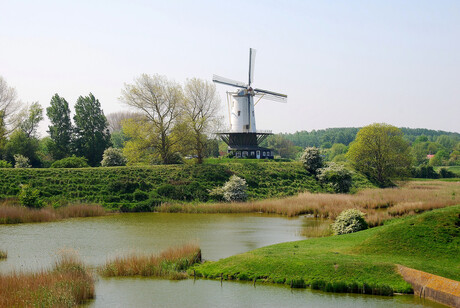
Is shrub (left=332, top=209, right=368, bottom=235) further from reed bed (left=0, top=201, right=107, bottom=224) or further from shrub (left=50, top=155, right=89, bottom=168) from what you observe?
shrub (left=50, top=155, right=89, bottom=168)

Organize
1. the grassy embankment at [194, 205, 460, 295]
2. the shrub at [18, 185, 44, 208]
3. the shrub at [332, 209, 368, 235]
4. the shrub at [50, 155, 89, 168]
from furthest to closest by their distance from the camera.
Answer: the shrub at [50, 155, 89, 168], the shrub at [18, 185, 44, 208], the shrub at [332, 209, 368, 235], the grassy embankment at [194, 205, 460, 295]

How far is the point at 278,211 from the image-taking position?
129 ft

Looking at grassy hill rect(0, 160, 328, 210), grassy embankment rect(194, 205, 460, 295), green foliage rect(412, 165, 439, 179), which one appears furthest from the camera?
green foliage rect(412, 165, 439, 179)

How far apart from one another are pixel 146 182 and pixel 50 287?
33.3 m

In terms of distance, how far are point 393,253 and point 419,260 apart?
3.87 feet

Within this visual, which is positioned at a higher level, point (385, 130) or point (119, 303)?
point (385, 130)

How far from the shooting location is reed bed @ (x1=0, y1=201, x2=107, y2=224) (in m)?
32.7

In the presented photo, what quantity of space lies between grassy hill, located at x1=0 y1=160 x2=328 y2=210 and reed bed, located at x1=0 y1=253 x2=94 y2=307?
2428 centimetres

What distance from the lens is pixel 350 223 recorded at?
87.9 feet

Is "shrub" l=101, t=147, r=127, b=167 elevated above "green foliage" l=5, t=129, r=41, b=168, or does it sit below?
below

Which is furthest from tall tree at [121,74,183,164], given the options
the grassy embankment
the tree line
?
the grassy embankment

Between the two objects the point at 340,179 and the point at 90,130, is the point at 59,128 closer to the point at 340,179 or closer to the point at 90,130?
the point at 90,130

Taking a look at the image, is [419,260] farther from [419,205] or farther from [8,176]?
[8,176]

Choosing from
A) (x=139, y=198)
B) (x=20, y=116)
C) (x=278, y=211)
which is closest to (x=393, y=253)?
(x=278, y=211)
